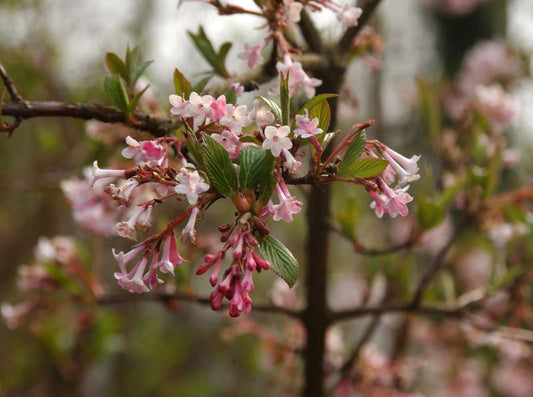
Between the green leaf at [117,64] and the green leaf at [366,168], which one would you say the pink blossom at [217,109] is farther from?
the green leaf at [117,64]

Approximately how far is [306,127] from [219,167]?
12 centimetres

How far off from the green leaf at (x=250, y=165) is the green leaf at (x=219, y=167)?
0.01m

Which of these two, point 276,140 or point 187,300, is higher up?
point 276,140

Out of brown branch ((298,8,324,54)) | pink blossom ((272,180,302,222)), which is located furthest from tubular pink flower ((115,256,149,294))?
brown branch ((298,8,324,54))

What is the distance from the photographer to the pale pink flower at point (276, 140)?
24.3 inches

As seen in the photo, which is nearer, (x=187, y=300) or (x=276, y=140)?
(x=276, y=140)

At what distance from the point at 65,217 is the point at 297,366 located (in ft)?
8.79

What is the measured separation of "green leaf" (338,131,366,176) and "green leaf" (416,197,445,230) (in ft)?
1.75

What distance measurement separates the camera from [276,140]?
24.4 inches

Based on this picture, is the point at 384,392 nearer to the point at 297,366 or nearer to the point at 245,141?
the point at 297,366

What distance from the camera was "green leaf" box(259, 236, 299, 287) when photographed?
63cm

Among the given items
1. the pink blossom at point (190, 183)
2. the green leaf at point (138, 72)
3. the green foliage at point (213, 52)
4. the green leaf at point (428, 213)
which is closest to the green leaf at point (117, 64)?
the green leaf at point (138, 72)

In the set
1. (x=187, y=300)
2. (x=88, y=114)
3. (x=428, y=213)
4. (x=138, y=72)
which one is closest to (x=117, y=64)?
(x=138, y=72)

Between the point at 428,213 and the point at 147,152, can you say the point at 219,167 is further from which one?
the point at 428,213
